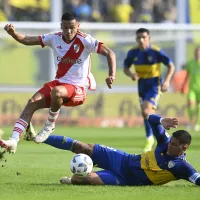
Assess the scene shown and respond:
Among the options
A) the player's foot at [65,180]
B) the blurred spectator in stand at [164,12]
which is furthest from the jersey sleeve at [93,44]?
the blurred spectator in stand at [164,12]

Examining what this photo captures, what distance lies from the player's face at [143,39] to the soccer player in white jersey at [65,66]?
4218mm

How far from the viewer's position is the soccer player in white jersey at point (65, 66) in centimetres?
1144

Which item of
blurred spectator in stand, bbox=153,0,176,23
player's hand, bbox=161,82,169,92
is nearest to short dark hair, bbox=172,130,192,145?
player's hand, bbox=161,82,169,92

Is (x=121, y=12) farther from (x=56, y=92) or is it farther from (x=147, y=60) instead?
(x=56, y=92)

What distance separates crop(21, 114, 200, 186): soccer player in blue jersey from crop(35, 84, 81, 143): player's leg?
852mm

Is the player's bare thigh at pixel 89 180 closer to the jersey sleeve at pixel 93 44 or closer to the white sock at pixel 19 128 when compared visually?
the white sock at pixel 19 128

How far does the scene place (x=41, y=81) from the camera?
25.8 metres

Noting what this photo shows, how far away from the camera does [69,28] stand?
11.5 m

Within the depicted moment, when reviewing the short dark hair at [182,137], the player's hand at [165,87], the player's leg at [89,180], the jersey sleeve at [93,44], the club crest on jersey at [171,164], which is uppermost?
the jersey sleeve at [93,44]

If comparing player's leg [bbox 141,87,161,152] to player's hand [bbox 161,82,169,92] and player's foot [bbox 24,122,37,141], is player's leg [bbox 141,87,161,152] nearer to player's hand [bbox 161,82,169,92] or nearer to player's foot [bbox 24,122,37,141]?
player's hand [bbox 161,82,169,92]

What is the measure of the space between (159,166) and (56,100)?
216 centimetres

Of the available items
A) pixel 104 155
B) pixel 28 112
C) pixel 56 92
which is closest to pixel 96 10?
pixel 28 112

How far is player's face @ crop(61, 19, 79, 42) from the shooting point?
11430 mm

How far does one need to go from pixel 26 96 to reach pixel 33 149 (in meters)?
8.43
